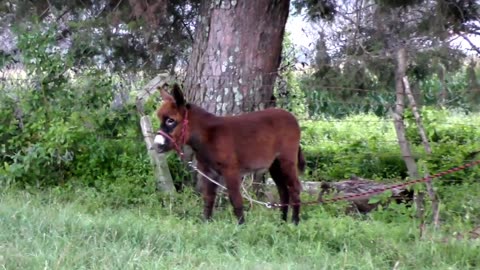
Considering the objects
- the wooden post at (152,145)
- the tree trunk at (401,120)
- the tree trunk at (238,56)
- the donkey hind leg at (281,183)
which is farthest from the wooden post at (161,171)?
the tree trunk at (401,120)

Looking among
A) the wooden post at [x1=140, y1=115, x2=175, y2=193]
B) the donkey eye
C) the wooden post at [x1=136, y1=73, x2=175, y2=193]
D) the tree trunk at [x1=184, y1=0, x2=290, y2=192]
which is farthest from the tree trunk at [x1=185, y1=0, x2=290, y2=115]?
the donkey eye

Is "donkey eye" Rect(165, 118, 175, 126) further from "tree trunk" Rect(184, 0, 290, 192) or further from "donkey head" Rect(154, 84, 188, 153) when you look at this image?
"tree trunk" Rect(184, 0, 290, 192)

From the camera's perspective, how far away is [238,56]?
1075cm

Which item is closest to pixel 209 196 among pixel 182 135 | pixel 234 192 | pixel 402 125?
pixel 234 192

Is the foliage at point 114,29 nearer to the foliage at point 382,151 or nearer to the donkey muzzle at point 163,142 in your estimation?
the foliage at point 382,151

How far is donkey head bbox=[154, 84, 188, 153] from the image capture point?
8344 millimetres

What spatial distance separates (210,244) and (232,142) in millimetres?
1754

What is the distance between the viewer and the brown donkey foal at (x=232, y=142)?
841cm

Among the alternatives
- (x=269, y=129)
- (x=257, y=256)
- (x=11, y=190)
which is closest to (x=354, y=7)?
(x=269, y=129)

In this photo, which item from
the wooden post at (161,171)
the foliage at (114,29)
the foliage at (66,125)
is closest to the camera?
the wooden post at (161,171)

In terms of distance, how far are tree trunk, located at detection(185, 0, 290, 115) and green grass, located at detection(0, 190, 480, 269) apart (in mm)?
2661

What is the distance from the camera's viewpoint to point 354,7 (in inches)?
497

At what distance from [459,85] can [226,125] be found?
22.3 feet

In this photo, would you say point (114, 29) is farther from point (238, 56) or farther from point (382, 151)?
point (382, 151)
